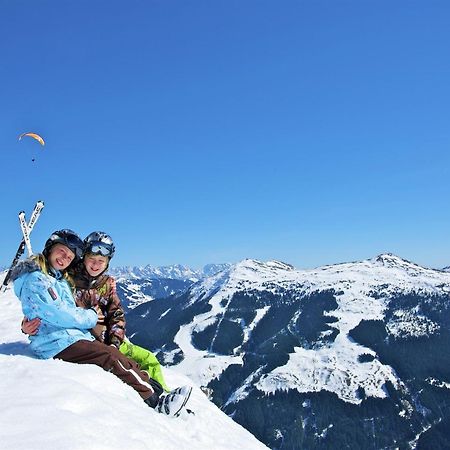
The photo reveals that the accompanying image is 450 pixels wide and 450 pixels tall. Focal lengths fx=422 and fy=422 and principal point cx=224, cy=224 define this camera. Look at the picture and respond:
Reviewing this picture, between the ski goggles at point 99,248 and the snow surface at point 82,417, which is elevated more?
the ski goggles at point 99,248

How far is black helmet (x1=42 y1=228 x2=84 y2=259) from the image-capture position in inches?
374

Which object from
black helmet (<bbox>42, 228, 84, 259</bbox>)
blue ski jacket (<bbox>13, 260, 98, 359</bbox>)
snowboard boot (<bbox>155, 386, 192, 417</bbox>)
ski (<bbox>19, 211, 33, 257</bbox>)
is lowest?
snowboard boot (<bbox>155, 386, 192, 417</bbox>)

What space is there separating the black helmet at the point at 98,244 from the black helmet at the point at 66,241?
92cm

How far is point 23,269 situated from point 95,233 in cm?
219

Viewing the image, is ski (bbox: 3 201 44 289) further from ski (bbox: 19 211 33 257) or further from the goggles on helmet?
the goggles on helmet

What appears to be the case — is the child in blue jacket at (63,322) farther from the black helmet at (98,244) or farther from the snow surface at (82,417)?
the black helmet at (98,244)

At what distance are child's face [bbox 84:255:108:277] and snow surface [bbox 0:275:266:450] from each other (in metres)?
2.40

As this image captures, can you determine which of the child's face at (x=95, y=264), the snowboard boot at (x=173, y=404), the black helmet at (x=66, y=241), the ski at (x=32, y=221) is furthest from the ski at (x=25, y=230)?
the snowboard boot at (x=173, y=404)

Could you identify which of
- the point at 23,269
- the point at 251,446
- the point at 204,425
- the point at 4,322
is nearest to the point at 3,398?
the point at 23,269

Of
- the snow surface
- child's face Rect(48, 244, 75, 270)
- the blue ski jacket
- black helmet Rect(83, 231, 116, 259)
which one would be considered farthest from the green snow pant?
child's face Rect(48, 244, 75, 270)

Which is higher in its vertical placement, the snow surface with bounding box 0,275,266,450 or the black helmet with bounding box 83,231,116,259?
the black helmet with bounding box 83,231,116,259

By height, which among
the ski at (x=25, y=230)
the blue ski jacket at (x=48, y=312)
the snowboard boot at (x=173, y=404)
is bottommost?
the snowboard boot at (x=173, y=404)

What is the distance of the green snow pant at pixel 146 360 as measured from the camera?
10.6 m

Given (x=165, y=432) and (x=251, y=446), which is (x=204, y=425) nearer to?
(x=251, y=446)
